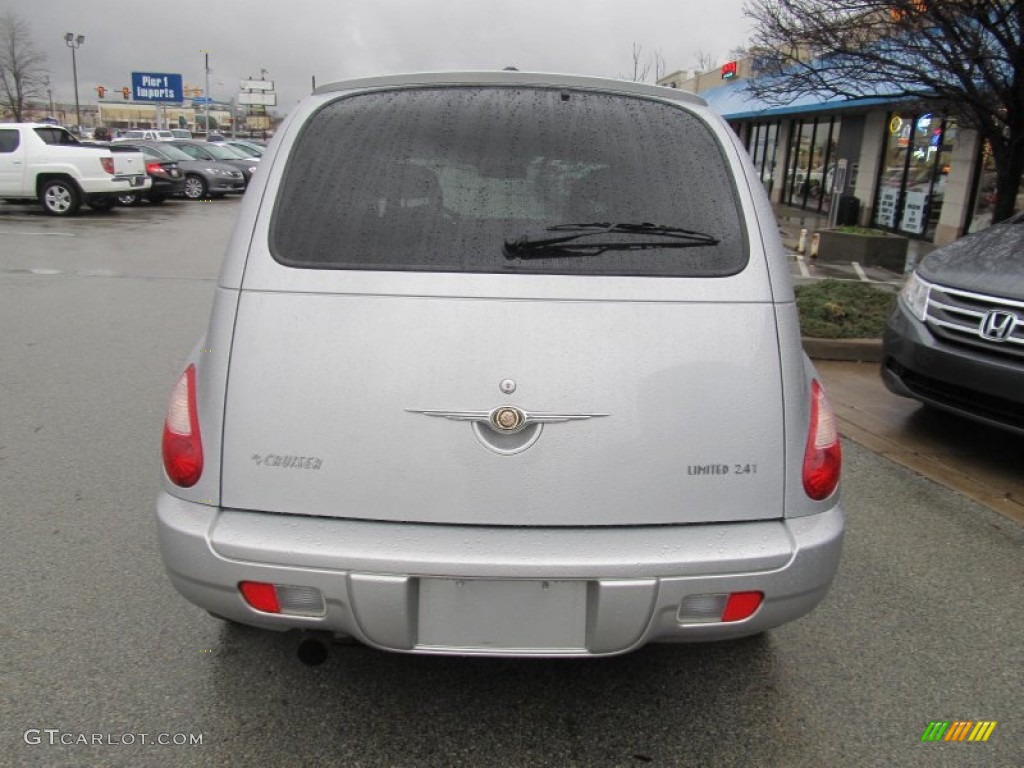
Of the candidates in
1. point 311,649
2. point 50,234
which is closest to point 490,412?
point 311,649

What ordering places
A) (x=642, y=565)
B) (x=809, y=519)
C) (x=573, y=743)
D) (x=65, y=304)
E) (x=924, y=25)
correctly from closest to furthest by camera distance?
(x=642, y=565), (x=809, y=519), (x=573, y=743), (x=924, y=25), (x=65, y=304)

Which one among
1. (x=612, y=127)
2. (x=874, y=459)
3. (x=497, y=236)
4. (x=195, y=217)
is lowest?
(x=195, y=217)

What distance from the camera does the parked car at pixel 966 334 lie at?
4168 millimetres

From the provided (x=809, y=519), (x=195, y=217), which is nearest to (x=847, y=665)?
(x=809, y=519)

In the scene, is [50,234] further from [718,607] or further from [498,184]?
[718,607]

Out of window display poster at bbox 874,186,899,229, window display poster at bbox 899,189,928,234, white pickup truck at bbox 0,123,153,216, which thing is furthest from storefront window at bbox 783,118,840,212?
white pickup truck at bbox 0,123,153,216

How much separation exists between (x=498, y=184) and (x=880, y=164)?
19.2 meters

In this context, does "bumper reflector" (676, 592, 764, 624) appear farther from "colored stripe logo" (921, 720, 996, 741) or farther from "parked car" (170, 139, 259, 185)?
"parked car" (170, 139, 259, 185)

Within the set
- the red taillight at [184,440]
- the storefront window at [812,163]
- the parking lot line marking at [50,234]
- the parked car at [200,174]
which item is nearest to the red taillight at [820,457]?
the red taillight at [184,440]

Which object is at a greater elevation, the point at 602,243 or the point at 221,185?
the point at 602,243

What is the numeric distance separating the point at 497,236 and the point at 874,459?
11.3 ft

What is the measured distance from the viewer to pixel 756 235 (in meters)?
2.23

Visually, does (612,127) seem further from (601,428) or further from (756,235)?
(601,428)

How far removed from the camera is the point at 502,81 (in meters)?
2.50
